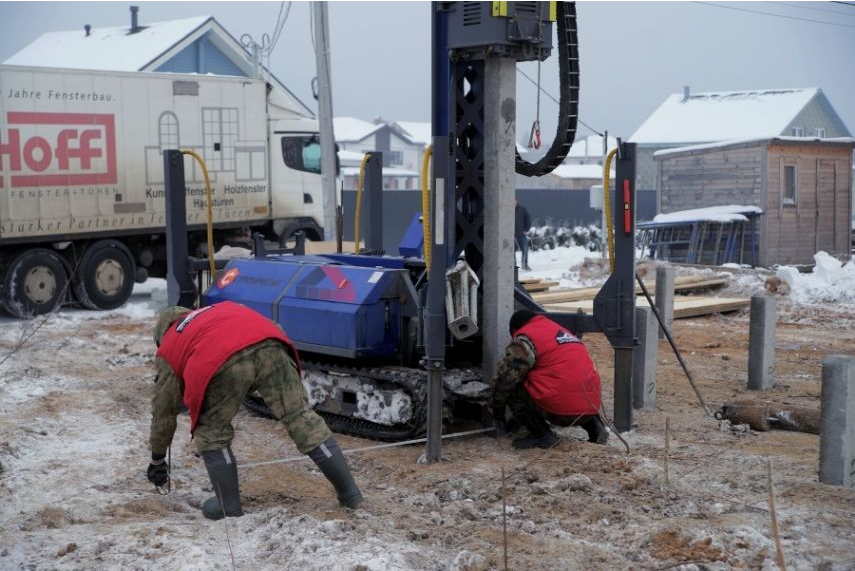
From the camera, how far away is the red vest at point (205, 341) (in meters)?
6.56

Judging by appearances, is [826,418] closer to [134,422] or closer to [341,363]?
[341,363]

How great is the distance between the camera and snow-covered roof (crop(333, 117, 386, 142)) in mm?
76375

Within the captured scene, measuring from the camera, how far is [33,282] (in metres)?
16.4

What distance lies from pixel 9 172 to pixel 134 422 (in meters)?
7.61

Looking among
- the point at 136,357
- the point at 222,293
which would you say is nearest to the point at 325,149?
the point at 136,357

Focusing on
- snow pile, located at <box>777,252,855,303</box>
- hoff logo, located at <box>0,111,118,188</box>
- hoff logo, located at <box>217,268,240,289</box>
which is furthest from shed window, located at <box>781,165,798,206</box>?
hoff logo, located at <box>217,268,240,289</box>

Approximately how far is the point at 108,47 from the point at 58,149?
21.0 metres

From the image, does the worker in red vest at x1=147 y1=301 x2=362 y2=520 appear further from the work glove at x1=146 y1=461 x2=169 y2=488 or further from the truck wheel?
the truck wheel

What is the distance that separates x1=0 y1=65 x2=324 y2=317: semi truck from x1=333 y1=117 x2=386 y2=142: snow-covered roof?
2155 inches

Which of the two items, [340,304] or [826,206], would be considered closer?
[340,304]

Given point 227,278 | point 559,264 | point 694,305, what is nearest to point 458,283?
point 227,278

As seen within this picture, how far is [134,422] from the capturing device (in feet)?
31.8

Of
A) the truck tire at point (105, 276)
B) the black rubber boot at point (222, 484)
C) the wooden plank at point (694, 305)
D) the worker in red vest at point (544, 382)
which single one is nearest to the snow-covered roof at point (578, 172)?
the wooden plank at point (694, 305)

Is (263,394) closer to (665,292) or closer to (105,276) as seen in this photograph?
(665,292)
